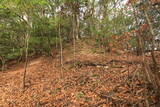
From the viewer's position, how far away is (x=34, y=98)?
254 inches

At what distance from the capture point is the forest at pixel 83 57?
16.8ft

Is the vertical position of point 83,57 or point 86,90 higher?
point 83,57

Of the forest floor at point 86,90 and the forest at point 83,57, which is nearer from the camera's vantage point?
the forest floor at point 86,90

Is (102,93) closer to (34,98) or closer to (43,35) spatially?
(34,98)

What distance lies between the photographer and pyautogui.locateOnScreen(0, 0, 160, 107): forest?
5109 mm

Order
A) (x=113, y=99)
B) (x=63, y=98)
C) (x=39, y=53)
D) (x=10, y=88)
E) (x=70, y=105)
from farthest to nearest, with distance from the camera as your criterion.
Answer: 1. (x=39, y=53)
2. (x=10, y=88)
3. (x=63, y=98)
4. (x=70, y=105)
5. (x=113, y=99)

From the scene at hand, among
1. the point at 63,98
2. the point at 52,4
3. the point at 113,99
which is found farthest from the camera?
the point at 52,4

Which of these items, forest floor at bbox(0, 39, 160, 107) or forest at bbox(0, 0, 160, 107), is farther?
forest at bbox(0, 0, 160, 107)

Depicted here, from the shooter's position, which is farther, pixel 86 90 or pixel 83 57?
pixel 83 57

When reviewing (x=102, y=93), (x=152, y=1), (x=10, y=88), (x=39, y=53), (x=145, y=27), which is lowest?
(x=10, y=88)

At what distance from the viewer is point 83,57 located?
38.2 ft

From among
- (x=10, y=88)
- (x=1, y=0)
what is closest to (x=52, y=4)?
(x=1, y=0)

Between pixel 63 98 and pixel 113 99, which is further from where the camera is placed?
pixel 63 98

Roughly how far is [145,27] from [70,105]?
479 centimetres
